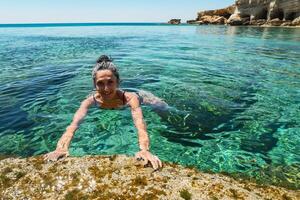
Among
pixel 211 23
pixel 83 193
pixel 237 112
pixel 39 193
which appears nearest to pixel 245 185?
pixel 83 193

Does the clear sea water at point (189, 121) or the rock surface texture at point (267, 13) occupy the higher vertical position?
the rock surface texture at point (267, 13)

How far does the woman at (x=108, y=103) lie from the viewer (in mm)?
3444

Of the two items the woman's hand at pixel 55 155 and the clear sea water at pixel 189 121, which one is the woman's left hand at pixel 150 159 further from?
the clear sea water at pixel 189 121

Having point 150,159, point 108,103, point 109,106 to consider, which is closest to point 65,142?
point 150,159

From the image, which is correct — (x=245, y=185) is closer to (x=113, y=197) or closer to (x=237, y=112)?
(x=113, y=197)

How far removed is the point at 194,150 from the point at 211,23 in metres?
86.9

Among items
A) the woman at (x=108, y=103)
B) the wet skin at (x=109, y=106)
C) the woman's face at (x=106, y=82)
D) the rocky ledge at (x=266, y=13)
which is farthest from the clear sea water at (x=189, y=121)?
the rocky ledge at (x=266, y=13)

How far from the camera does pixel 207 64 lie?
14531 millimetres

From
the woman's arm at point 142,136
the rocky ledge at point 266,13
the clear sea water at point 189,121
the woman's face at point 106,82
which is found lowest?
the clear sea water at point 189,121

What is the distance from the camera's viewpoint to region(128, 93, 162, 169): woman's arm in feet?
10.6

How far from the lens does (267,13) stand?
6762cm

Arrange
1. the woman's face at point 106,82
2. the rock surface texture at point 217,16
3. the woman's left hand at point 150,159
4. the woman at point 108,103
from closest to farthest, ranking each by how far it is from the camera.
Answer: the woman's left hand at point 150,159, the woman at point 108,103, the woman's face at point 106,82, the rock surface texture at point 217,16

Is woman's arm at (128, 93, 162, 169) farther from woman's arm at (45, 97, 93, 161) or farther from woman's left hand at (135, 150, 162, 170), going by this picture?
woman's arm at (45, 97, 93, 161)

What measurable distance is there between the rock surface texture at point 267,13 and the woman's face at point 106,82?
2202 inches
